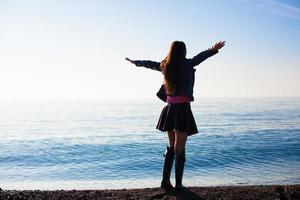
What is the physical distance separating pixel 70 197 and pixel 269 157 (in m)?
15.9

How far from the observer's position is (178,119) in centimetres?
640

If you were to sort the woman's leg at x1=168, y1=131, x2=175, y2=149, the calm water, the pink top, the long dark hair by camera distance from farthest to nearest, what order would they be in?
the calm water
the woman's leg at x1=168, y1=131, x2=175, y2=149
the pink top
the long dark hair

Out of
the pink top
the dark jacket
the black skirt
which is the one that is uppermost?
the dark jacket

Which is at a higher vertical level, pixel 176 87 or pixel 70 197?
pixel 176 87

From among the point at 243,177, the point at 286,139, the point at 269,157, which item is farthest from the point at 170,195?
the point at 286,139

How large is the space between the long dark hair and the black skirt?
0.33 m

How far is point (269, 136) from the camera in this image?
98.3 feet

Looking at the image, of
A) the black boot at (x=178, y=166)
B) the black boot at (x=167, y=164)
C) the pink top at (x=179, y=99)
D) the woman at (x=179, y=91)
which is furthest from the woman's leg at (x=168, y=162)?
the pink top at (x=179, y=99)

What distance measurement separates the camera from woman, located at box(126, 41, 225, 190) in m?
6.36

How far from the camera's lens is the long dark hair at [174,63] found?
6316 millimetres

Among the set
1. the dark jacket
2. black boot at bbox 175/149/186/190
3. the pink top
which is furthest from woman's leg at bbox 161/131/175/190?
the dark jacket

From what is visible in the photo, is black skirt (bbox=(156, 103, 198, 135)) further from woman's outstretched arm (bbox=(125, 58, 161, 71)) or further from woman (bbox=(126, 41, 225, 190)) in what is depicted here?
woman's outstretched arm (bbox=(125, 58, 161, 71))

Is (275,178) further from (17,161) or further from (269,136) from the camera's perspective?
(269,136)

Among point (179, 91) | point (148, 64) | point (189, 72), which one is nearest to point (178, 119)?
point (179, 91)
